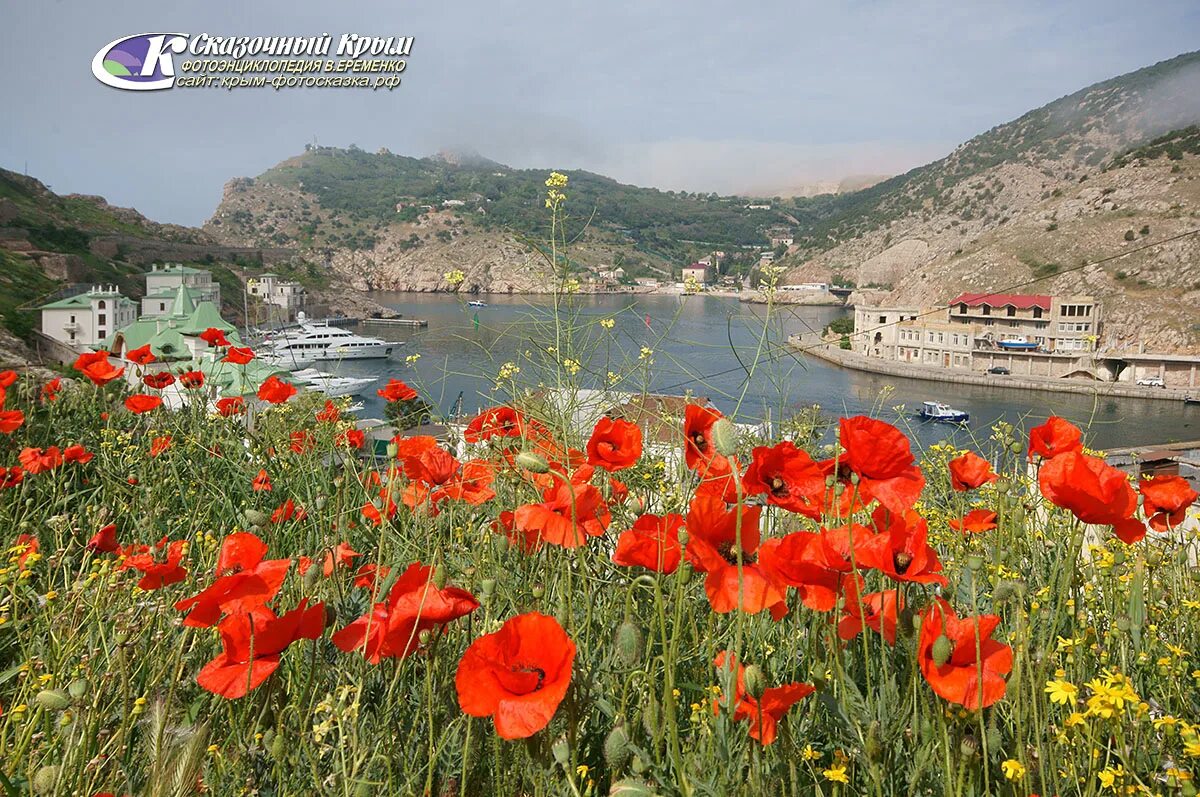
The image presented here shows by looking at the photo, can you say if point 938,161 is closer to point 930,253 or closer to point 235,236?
point 930,253

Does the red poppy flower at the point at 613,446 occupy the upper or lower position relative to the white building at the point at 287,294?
lower

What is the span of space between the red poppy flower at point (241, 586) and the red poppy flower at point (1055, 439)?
124 centimetres

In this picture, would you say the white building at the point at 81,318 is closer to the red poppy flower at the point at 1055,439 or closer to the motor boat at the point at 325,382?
the motor boat at the point at 325,382

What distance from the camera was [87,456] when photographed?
2199mm

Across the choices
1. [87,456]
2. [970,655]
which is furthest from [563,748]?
[87,456]

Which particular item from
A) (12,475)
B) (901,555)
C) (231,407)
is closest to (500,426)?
(901,555)

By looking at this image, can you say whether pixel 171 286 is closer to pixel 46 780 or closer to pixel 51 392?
pixel 51 392

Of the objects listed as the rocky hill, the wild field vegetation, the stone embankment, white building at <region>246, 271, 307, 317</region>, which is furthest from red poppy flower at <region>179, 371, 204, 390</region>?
white building at <region>246, 271, 307, 317</region>

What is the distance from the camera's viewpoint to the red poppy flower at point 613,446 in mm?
1185

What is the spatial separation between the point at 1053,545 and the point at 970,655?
3.98ft

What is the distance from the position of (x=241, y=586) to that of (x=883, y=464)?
2.61 feet

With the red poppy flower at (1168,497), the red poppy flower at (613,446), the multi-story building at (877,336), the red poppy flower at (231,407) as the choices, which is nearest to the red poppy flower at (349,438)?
the red poppy flower at (231,407)

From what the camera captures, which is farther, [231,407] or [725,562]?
[231,407]

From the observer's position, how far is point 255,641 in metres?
0.85
